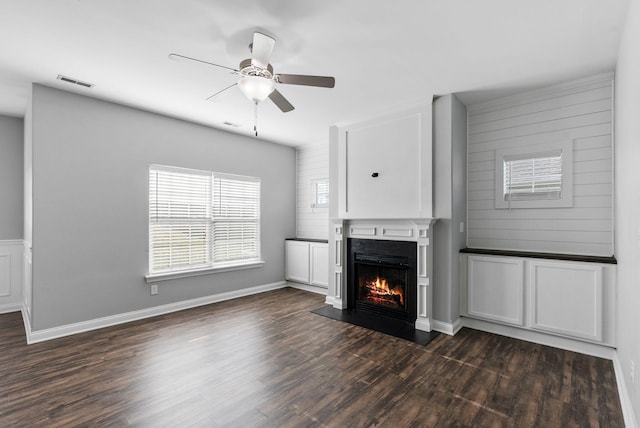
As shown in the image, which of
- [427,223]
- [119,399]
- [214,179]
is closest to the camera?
[119,399]

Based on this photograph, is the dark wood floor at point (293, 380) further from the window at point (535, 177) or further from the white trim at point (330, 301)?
the window at point (535, 177)

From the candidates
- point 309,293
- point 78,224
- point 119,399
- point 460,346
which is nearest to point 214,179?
point 78,224

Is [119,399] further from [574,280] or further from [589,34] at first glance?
[589,34]

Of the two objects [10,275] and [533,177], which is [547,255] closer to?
[533,177]

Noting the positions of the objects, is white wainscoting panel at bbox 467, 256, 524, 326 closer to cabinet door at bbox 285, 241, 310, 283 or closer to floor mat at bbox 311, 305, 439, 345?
floor mat at bbox 311, 305, 439, 345

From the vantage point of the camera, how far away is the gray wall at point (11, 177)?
441 cm

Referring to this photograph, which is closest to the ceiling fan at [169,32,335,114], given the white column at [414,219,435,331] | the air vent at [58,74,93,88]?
the air vent at [58,74,93,88]

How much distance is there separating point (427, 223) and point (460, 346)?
1.36 meters

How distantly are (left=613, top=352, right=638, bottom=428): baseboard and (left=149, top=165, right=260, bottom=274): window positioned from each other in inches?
188

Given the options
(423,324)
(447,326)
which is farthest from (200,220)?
(447,326)

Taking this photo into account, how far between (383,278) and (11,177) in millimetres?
5547

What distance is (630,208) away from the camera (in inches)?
82.0

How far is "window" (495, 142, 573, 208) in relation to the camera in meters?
3.38

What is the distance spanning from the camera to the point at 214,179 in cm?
502
